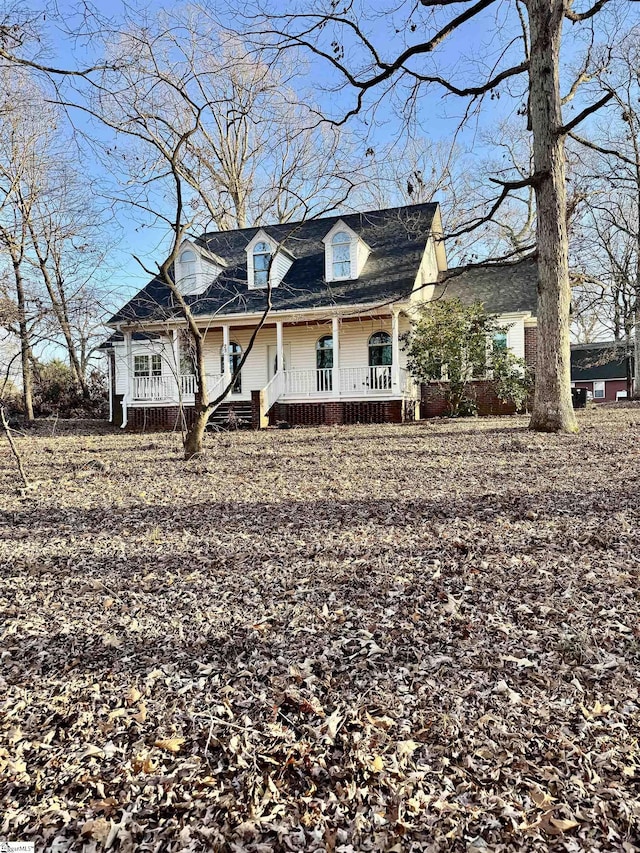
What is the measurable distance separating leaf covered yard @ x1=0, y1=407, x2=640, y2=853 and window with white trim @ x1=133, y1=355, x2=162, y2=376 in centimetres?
1391

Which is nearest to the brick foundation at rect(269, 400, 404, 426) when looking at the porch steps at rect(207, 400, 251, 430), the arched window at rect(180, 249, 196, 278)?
the porch steps at rect(207, 400, 251, 430)

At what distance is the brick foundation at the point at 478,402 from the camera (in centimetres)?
1550

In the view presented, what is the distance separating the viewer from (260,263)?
54.3 feet

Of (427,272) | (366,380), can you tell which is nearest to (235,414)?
(366,380)

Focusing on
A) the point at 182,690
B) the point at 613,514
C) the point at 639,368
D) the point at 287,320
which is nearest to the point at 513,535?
the point at 613,514

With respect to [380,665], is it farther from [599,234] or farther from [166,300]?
[599,234]

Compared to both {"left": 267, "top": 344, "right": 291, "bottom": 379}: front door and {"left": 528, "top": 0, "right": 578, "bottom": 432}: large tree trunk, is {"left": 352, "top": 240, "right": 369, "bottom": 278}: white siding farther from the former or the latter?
{"left": 528, "top": 0, "right": 578, "bottom": 432}: large tree trunk

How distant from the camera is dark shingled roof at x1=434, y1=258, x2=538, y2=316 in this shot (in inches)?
637

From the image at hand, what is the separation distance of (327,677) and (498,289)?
56.2 ft

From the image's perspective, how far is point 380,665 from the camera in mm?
2113

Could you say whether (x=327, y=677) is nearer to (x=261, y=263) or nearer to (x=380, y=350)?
(x=380, y=350)

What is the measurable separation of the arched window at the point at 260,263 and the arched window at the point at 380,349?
12.8 ft

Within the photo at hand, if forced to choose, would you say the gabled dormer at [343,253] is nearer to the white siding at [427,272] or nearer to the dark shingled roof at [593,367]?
the white siding at [427,272]

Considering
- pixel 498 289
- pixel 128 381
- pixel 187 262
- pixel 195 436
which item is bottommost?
pixel 195 436
